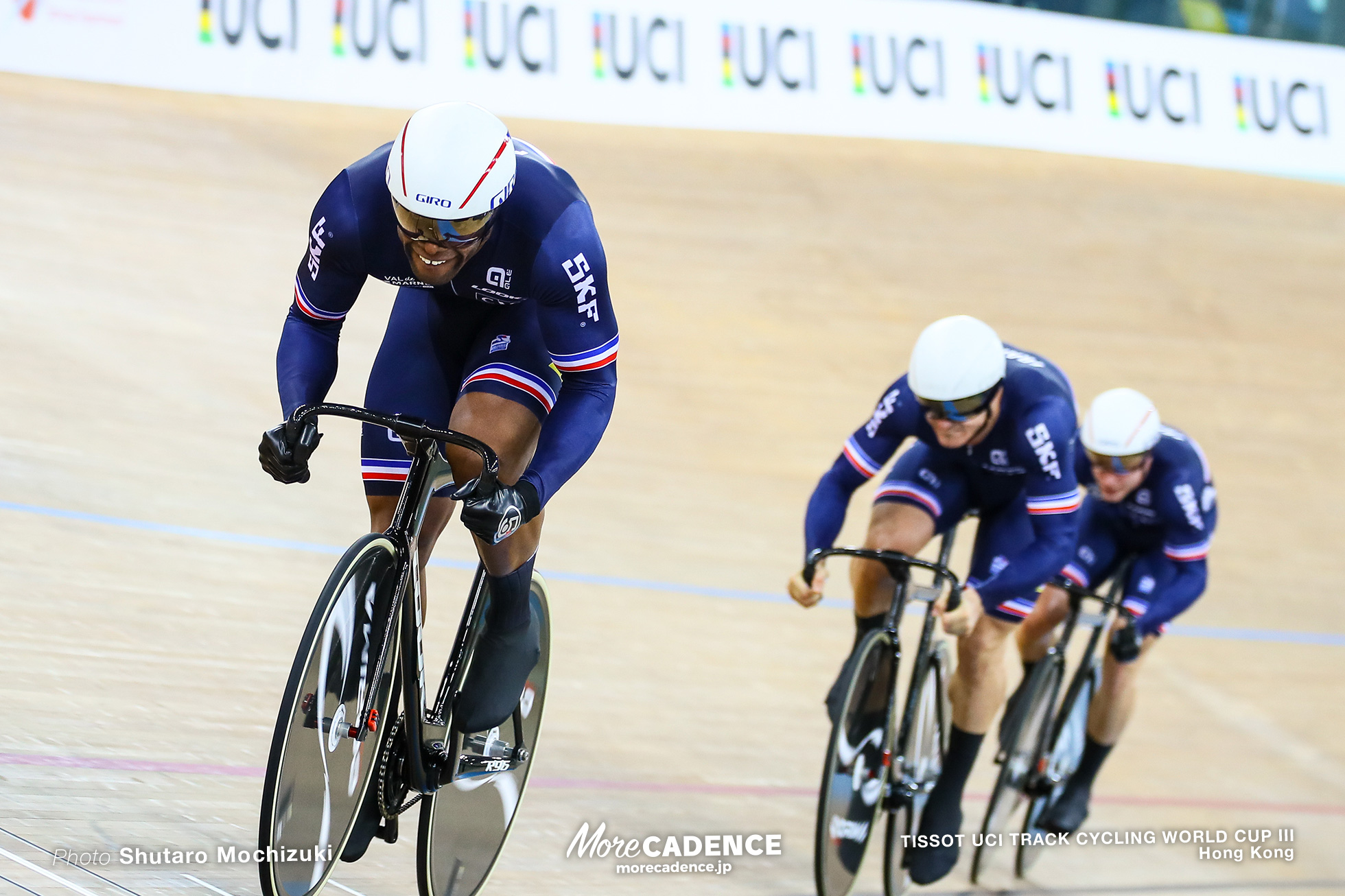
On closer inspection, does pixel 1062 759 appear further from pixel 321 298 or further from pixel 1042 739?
pixel 321 298

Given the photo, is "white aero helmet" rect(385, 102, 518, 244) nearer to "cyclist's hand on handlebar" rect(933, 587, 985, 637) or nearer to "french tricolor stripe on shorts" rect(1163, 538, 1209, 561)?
"cyclist's hand on handlebar" rect(933, 587, 985, 637)

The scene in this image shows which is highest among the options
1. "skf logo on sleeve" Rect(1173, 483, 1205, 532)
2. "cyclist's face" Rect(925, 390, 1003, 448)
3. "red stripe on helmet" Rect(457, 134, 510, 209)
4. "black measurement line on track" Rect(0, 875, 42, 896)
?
"red stripe on helmet" Rect(457, 134, 510, 209)

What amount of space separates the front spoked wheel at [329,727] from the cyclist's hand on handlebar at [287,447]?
0.15 meters

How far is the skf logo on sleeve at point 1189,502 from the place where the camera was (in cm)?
384

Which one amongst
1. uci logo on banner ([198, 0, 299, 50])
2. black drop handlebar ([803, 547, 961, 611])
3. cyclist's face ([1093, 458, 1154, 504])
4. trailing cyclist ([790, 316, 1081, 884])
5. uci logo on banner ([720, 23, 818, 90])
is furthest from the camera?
uci logo on banner ([720, 23, 818, 90])

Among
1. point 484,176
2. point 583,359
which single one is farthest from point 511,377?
point 484,176

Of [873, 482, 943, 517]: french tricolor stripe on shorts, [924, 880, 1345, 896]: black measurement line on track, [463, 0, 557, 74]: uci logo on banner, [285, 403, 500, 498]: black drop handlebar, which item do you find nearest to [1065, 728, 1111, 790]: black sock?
[924, 880, 1345, 896]: black measurement line on track

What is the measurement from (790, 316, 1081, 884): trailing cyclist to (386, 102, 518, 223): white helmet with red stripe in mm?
1191

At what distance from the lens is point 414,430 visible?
2.01m

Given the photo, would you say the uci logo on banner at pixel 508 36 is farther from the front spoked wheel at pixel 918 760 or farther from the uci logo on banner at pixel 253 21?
the front spoked wheel at pixel 918 760

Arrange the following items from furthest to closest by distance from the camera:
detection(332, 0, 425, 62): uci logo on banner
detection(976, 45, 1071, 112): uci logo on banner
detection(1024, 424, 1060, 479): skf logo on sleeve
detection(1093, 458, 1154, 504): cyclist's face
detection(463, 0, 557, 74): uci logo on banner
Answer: detection(976, 45, 1071, 112): uci logo on banner, detection(463, 0, 557, 74): uci logo on banner, detection(332, 0, 425, 62): uci logo on banner, detection(1093, 458, 1154, 504): cyclist's face, detection(1024, 424, 1060, 479): skf logo on sleeve

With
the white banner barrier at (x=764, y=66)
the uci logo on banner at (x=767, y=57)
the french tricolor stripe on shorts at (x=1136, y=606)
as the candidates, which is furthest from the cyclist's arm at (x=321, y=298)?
the uci logo on banner at (x=767, y=57)

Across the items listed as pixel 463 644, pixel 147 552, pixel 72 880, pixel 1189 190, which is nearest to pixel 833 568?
pixel 147 552

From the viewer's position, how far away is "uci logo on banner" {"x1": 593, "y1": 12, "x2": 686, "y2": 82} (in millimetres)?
7965
